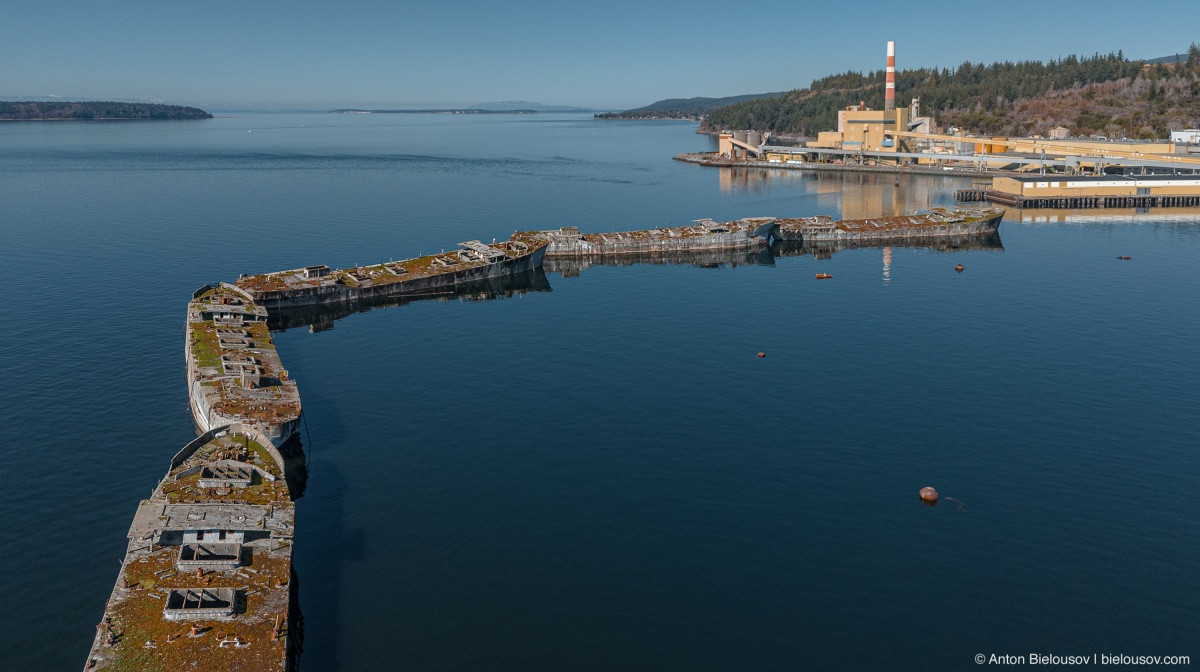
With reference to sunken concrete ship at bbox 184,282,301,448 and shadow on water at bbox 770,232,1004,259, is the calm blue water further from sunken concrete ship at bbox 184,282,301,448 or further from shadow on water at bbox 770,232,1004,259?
shadow on water at bbox 770,232,1004,259

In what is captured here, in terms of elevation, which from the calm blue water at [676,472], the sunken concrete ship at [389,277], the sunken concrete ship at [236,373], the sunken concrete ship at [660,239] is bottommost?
the calm blue water at [676,472]

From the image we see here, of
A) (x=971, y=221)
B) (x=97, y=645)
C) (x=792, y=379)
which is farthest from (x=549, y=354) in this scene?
(x=971, y=221)

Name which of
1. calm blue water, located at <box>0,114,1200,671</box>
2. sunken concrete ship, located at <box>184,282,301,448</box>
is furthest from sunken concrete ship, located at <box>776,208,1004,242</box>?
sunken concrete ship, located at <box>184,282,301,448</box>

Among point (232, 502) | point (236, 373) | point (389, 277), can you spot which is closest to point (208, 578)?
point (232, 502)

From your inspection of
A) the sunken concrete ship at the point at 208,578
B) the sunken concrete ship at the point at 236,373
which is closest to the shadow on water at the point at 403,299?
the sunken concrete ship at the point at 236,373

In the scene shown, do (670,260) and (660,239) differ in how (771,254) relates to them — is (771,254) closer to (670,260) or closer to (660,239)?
(670,260)

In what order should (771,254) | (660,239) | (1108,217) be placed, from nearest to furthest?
(660,239) < (771,254) < (1108,217)

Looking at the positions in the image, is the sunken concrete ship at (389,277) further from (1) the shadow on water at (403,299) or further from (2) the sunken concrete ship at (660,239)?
(2) the sunken concrete ship at (660,239)
